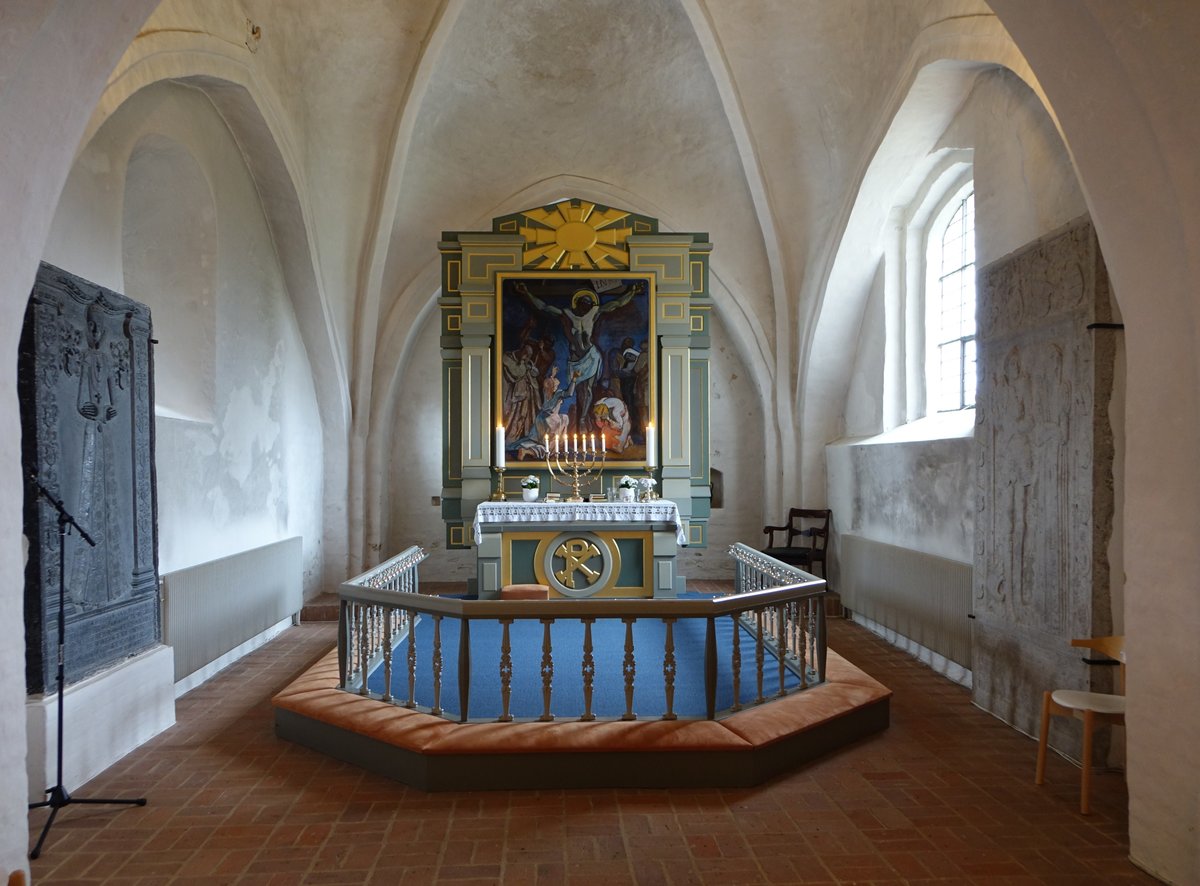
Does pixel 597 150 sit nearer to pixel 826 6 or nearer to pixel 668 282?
pixel 668 282

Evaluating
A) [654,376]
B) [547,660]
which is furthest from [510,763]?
[654,376]

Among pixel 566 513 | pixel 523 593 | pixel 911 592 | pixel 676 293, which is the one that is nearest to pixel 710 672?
pixel 523 593

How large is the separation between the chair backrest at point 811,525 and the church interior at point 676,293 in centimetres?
26

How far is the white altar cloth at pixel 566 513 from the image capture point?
28.5 feet

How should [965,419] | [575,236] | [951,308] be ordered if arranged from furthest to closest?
[575,236], [951,308], [965,419]

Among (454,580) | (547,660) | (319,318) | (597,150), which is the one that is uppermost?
(597,150)

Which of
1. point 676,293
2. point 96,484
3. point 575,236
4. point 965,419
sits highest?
point 575,236

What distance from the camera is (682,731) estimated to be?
4.23 m

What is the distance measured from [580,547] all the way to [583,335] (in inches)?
109

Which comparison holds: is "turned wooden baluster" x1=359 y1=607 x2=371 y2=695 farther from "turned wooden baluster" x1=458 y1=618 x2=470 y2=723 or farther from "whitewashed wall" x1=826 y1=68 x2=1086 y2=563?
"whitewashed wall" x1=826 y1=68 x2=1086 y2=563

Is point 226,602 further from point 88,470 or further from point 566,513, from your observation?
point 566,513

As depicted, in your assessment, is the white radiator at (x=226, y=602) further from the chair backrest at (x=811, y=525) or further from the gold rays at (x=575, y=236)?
the chair backrest at (x=811, y=525)

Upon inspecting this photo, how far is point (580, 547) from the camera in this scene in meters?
8.82

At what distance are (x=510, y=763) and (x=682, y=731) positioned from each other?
907mm
